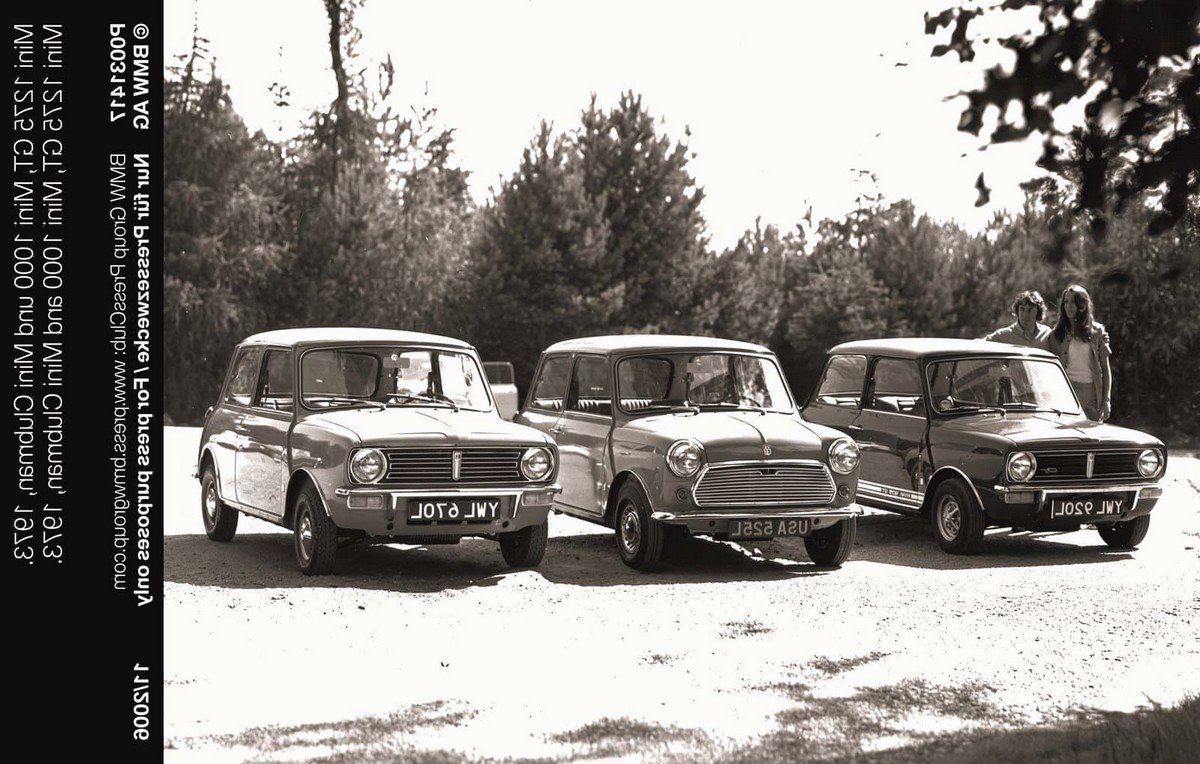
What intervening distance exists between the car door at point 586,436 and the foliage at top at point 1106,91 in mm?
5852

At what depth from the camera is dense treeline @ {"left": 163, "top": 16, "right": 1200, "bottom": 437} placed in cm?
4722

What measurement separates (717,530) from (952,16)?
527 cm

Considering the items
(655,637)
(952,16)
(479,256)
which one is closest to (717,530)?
(655,637)

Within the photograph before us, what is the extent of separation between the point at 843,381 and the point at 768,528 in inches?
139

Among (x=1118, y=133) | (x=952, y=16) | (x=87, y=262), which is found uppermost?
(x=952, y=16)

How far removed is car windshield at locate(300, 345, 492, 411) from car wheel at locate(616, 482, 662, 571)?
51.2 inches

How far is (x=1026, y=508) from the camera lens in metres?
12.4

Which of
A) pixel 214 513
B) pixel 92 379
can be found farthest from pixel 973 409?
pixel 92 379

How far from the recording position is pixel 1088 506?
12.5 metres

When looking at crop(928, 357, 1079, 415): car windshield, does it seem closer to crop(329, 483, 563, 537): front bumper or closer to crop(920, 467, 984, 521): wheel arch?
crop(920, 467, 984, 521): wheel arch

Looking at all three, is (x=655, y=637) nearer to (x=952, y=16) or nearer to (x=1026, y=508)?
(x=952, y=16)

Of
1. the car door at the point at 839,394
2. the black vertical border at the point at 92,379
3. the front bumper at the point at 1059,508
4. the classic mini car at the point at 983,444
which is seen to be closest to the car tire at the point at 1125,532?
the classic mini car at the point at 983,444

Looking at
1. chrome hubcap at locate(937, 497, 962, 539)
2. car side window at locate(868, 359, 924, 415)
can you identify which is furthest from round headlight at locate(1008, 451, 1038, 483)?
car side window at locate(868, 359, 924, 415)

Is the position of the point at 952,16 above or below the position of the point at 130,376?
above
